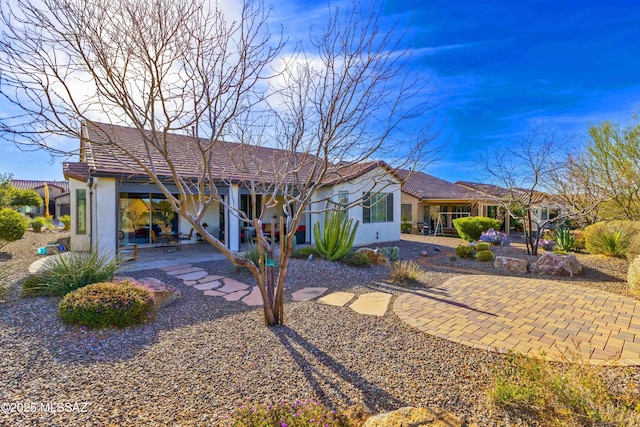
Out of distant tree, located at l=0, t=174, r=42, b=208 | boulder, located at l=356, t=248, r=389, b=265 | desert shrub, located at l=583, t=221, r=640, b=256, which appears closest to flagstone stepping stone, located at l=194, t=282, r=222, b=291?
boulder, located at l=356, t=248, r=389, b=265

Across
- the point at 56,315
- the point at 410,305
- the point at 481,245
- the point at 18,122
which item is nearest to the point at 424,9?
the point at 410,305

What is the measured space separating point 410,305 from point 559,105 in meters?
10.4

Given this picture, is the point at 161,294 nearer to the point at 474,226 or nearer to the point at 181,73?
the point at 181,73

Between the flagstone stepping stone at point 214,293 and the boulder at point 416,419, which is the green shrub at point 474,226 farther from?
the boulder at point 416,419

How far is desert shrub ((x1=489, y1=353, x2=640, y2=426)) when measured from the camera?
2.57 metres

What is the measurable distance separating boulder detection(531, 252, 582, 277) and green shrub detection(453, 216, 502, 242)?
8.29 metres

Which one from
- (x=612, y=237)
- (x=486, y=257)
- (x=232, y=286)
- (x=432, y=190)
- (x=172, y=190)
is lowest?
(x=232, y=286)

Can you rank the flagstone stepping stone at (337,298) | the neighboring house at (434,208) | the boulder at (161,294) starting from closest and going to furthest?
the boulder at (161,294) < the flagstone stepping stone at (337,298) < the neighboring house at (434,208)

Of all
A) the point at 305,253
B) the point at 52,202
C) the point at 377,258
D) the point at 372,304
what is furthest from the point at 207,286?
the point at 52,202

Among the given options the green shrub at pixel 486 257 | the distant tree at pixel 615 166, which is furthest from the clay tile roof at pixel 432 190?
the green shrub at pixel 486 257

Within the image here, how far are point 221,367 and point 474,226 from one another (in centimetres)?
1730

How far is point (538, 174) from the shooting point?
1195cm

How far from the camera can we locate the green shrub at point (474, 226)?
701 inches

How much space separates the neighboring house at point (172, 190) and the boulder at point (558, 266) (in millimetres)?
5249
